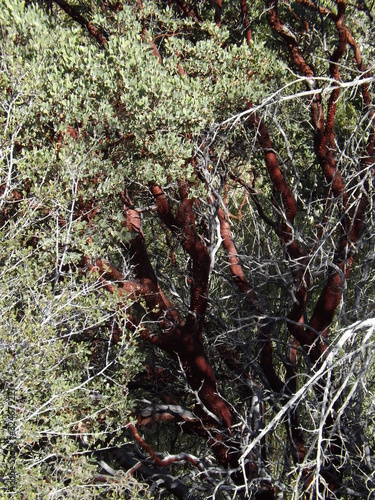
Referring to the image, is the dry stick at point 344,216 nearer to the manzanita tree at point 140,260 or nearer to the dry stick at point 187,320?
the manzanita tree at point 140,260

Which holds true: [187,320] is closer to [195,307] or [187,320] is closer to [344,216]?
[195,307]

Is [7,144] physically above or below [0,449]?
above

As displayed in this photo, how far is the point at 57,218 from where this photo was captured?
4023 millimetres

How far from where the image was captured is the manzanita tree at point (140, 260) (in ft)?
12.5

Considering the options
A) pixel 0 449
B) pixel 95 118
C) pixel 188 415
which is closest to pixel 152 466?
pixel 188 415

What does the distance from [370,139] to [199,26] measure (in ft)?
7.01

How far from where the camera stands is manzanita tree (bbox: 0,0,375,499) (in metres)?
3.80

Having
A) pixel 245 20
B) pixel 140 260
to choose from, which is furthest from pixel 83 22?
pixel 140 260

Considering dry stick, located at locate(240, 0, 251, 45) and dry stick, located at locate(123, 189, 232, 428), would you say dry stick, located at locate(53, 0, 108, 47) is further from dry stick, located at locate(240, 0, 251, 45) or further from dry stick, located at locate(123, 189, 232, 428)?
dry stick, located at locate(123, 189, 232, 428)

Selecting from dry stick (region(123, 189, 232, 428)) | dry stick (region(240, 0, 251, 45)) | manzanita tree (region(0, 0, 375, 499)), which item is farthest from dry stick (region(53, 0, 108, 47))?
dry stick (region(123, 189, 232, 428))

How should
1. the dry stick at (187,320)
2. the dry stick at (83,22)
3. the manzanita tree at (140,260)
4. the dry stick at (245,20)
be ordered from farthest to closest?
1. the dry stick at (245,20)
2. the dry stick at (83,22)
3. the dry stick at (187,320)
4. the manzanita tree at (140,260)

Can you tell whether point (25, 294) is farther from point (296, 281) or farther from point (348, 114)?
point (348, 114)

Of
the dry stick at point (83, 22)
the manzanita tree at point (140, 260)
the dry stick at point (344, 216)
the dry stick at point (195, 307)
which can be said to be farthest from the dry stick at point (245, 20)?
the dry stick at point (195, 307)

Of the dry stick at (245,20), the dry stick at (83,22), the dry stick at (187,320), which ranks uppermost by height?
the dry stick at (83,22)
